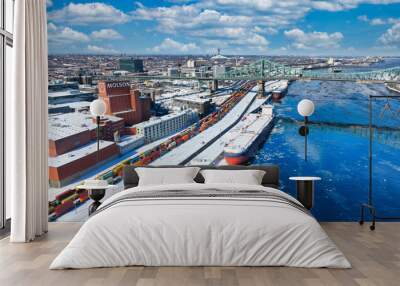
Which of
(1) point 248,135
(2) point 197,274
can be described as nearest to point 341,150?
(1) point 248,135

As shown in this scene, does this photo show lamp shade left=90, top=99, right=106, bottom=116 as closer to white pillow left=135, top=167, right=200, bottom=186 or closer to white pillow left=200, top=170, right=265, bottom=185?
white pillow left=135, top=167, right=200, bottom=186

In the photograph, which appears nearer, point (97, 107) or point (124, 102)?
point (97, 107)

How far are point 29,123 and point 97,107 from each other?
4.82 feet

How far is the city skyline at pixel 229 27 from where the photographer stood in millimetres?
7867

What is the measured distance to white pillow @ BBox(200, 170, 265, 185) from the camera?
6.80 m

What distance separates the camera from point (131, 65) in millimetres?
8188

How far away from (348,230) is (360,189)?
90cm

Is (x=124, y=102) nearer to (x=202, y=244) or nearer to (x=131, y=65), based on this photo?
(x=131, y=65)

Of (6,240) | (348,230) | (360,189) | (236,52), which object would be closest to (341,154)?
(360,189)

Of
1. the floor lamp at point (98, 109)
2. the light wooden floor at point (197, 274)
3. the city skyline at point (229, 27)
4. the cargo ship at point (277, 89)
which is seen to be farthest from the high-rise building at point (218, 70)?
the light wooden floor at point (197, 274)

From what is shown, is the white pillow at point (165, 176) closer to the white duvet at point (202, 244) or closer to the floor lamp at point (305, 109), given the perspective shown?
the floor lamp at point (305, 109)

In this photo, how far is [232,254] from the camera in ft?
15.5

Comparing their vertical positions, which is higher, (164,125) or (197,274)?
(164,125)

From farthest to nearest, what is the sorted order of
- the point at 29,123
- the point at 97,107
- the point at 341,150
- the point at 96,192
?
the point at 341,150
the point at 97,107
the point at 96,192
the point at 29,123
